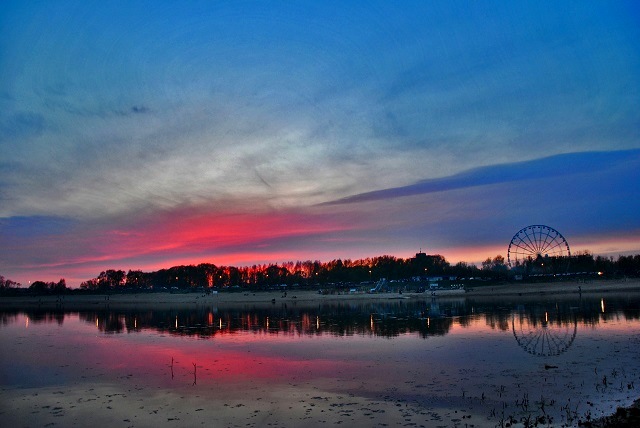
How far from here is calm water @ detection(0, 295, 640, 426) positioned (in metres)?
18.6

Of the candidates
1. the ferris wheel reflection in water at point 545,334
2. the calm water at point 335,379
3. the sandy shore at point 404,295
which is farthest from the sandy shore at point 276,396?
the sandy shore at point 404,295

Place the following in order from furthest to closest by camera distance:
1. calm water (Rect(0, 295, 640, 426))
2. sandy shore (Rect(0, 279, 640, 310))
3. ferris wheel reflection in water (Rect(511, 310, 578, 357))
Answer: sandy shore (Rect(0, 279, 640, 310)) → ferris wheel reflection in water (Rect(511, 310, 578, 357)) → calm water (Rect(0, 295, 640, 426))

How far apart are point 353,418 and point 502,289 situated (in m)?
150

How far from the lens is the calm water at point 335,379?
18.6 metres

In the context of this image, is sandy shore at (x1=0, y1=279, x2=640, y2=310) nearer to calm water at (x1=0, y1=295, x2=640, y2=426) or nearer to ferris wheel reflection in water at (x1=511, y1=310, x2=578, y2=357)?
ferris wheel reflection in water at (x1=511, y1=310, x2=578, y2=357)

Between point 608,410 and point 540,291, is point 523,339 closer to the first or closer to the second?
point 608,410

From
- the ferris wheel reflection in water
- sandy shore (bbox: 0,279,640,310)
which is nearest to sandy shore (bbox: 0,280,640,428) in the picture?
the ferris wheel reflection in water

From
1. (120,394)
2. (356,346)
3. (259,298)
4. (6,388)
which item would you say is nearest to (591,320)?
(356,346)

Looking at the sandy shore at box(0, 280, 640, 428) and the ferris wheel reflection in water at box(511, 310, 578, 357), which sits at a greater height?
the sandy shore at box(0, 280, 640, 428)

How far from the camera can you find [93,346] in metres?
44.2

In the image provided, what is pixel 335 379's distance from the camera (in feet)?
83.5

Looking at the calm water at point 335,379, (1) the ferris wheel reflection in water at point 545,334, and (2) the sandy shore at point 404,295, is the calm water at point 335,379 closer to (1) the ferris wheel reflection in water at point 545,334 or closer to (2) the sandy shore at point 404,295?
(1) the ferris wheel reflection in water at point 545,334

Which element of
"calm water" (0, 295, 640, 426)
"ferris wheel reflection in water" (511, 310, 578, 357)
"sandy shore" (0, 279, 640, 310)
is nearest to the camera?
"calm water" (0, 295, 640, 426)

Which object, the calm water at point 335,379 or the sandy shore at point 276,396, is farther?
the calm water at point 335,379
